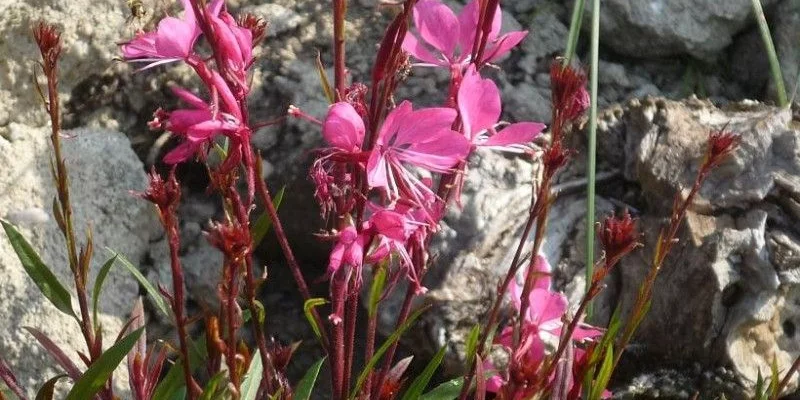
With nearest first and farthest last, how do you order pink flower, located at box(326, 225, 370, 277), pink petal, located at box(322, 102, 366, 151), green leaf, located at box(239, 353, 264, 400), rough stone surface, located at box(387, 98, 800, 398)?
pink petal, located at box(322, 102, 366, 151) < pink flower, located at box(326, 225, 370, 277) < green leaf, located at box(239, 353, 264, 400) < rough stone surface, located at box(387, 98, 800, 398)

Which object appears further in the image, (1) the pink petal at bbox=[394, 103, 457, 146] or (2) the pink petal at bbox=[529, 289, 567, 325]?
(2) the pink petal at bbox=[529, 289, 567, 325]

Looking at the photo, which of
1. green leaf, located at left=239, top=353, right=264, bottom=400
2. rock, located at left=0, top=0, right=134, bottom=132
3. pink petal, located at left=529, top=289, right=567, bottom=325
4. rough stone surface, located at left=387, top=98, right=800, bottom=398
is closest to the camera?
green leaf, located at left=239, top=353, right=264, bottom=400

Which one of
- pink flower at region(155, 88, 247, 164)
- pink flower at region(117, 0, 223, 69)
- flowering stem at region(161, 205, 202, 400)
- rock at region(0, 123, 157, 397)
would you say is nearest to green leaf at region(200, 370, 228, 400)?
flowering stem at region(161, 205, 202, 400)

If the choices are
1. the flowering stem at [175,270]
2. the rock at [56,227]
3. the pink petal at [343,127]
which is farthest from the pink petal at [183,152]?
the rock at [56,227]

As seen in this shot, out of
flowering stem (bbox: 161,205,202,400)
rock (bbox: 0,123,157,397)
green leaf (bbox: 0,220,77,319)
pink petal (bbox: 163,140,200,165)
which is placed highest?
pink petal (bbox: 163,140,200,165)

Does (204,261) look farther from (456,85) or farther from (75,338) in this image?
(456,85)

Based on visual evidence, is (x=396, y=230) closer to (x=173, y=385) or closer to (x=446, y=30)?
(x=446, y=30)

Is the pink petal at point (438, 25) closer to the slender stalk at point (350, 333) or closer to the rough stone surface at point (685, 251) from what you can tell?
the slender stalk at point (350, 333)

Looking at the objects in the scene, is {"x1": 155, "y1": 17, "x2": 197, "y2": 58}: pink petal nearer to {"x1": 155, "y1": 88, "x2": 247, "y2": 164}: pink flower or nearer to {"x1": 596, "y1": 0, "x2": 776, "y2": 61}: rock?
{"x1": 155, "y1": 88, "x2": 247, "y2": 164}: pink flower
